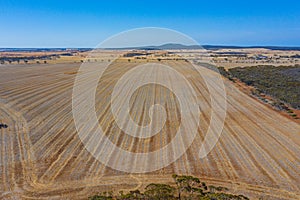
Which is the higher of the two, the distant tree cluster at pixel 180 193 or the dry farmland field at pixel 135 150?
the distant tree cluster at pixel 180 193

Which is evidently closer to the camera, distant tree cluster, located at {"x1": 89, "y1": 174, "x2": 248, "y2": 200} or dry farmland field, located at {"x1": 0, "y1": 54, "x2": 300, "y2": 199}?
distant tree cluster, located at {"x1": 89, "y1": 174, "x2": 248, "y2": 200}

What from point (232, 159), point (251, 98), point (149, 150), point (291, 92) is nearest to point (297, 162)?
point (232, 159)

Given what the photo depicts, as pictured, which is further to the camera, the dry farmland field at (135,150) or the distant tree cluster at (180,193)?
the dry farmland field at (135,150)

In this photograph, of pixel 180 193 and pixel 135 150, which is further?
pixel 135 150

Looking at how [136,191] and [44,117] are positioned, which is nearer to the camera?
[136,191]

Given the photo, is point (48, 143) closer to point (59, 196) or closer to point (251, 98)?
point (59, 196)
